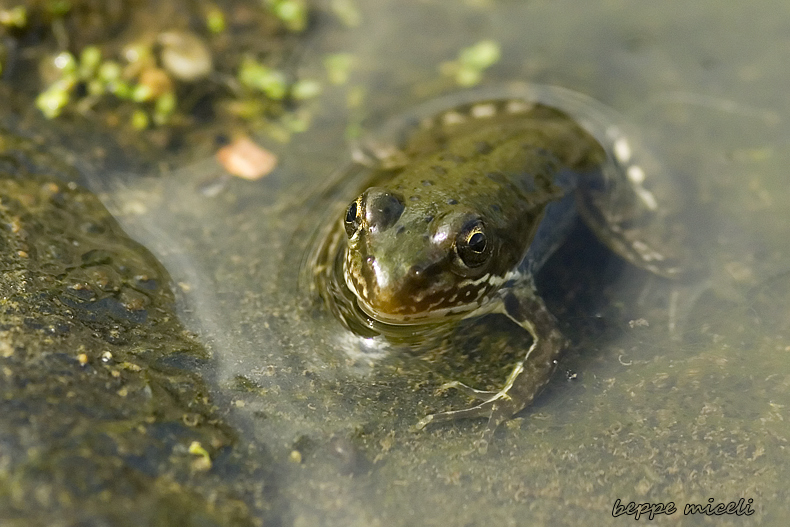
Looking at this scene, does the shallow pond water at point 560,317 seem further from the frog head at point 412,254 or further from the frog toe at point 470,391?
the frog head at point 412,254

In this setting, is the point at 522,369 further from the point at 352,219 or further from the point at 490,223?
the point at 352,219

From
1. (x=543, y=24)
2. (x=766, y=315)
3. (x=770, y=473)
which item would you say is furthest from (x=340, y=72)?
(x=770, y=473)

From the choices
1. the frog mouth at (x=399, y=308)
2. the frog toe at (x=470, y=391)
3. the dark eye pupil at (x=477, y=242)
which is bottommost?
the frog toe at (x=470, y=391)

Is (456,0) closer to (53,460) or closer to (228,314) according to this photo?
(228,314)

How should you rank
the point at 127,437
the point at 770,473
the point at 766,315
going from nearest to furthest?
the point at 127,437 → the point at 770,473 → the point at 766,315

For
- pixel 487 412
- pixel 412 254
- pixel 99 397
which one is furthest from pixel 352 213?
pixel 99 397

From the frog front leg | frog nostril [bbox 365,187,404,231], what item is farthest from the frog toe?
frog nostril [bbox 365,187,404,231]

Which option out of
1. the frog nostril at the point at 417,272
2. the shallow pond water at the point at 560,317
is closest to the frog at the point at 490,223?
the frog nostril at the point at 417,272

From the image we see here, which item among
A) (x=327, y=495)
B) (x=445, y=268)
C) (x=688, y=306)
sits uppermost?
(x=445, y=268)
